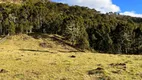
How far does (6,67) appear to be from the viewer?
1385 inches

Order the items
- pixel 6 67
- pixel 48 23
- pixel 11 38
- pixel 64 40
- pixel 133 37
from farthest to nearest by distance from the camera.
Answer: pixel 48 23 < pixel 133 37 < pixel 64 40 < pixel 11 38 < pixel 6 67

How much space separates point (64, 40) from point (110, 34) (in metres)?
25.5

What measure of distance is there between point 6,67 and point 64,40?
87.5 metres

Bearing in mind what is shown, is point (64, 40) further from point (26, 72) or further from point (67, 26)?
point (26, 72)

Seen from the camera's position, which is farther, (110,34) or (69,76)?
(110,34)

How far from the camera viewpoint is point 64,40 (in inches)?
4820

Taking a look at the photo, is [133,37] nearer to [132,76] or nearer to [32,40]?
[32,40]

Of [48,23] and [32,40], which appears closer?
[32,40]

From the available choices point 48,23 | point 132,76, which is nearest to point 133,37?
point 48,23

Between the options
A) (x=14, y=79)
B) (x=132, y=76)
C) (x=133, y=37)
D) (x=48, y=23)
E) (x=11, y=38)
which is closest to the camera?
(x=14, y=79)

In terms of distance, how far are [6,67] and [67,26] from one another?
290 feet

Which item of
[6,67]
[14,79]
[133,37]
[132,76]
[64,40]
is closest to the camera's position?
[14,79]

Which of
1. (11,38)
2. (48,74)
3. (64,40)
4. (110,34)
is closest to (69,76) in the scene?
(48,74)

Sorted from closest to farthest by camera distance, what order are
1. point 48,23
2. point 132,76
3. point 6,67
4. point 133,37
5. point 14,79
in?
point 14,79
point 132,76
point 6,67
point 133,37
point 48,23
